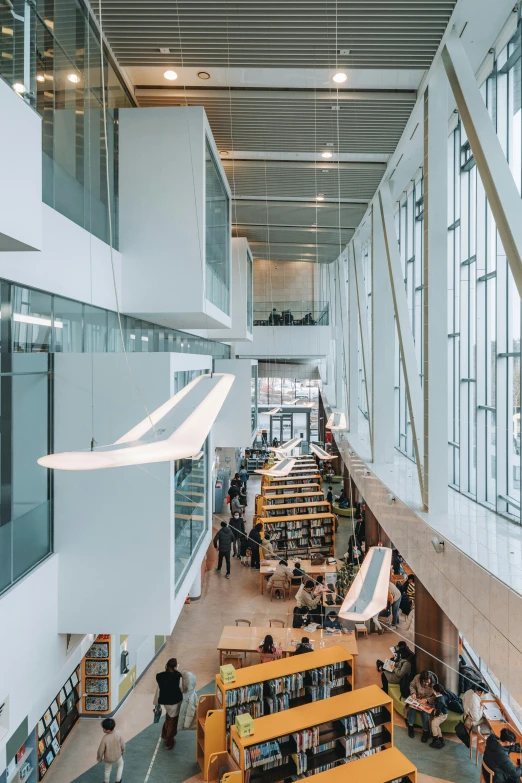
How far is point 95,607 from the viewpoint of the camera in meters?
5.71

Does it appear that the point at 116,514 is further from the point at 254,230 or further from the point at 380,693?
the point at 254,230

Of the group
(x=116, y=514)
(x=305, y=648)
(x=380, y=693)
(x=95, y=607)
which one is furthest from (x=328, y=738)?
(x=116, y=514)

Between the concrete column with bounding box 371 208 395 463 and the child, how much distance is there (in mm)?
8088

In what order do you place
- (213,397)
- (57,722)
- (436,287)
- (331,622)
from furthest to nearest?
(331,622)
(436,287)
(57,722)
(213,397)

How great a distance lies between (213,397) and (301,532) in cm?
1244

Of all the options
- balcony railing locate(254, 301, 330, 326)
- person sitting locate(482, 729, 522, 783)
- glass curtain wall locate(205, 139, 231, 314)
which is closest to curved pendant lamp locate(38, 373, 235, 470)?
glass curtain wall locate(205, 139, 231, 314)

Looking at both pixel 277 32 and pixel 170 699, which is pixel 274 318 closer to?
pixel 277 32

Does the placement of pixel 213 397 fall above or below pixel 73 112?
below

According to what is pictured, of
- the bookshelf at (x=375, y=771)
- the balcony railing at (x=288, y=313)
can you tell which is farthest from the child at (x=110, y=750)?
the balcony railing at (x=288, y=313)

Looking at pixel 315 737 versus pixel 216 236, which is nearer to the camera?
pixel 315 737

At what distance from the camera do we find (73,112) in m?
6.23

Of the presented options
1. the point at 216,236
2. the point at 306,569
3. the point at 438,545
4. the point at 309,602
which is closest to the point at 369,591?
the point at 438,545

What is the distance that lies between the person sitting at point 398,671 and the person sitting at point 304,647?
1.31 meters

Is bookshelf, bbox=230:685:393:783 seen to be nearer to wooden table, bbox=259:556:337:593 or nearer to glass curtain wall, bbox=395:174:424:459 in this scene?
wooden table, bbox=259:556:337:593
